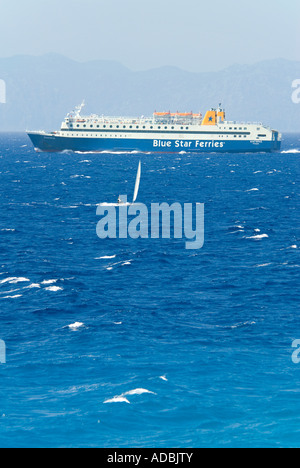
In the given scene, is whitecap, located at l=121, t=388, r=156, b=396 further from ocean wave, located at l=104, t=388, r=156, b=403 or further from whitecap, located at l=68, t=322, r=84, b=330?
whitecap, located at l=68, t=322, r=84, b=330

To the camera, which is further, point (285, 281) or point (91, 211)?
point (91, 211)

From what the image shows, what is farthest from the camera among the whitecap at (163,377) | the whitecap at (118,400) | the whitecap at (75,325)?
the whitecap at (75,325)

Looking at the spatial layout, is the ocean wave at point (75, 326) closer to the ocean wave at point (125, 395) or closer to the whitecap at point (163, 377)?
the whitecap at point (163, 377)

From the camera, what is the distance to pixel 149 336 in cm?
3706

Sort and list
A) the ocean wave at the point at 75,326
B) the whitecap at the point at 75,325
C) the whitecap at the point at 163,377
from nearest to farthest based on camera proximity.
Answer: the whitecap at the point at 163,377, the ocean wave at the point at 75,326, the whitecap at the point at 75,325

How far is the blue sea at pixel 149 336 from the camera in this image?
27234 mm

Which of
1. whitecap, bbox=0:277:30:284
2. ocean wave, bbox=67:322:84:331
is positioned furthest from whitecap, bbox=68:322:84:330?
whitecap, bbox=0:277:30:284

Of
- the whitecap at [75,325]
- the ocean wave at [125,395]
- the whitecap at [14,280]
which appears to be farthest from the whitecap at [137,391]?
the whitecap at [14,280]

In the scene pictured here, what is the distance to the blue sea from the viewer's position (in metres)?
27.2

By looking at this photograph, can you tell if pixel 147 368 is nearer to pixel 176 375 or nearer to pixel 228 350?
pixel 176 375

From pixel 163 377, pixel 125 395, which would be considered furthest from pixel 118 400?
pixel 163 377

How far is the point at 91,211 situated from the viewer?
86.9 meters

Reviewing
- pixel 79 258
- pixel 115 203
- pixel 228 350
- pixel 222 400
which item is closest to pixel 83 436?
pixel 222 400
